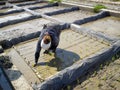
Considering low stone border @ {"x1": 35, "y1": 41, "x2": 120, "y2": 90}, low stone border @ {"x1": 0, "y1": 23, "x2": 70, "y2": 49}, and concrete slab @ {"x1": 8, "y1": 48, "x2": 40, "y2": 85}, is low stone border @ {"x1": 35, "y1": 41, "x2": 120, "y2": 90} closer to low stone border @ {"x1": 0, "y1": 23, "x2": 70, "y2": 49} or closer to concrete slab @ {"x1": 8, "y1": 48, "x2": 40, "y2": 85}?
concrete slab @ {"x1": 8, "y1": 48, "x2": 40, "y2": 85}

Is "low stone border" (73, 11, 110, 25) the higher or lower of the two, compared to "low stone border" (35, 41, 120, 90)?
higher

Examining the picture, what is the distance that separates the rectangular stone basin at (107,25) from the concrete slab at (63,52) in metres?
1.07

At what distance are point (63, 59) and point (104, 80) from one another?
1555mm

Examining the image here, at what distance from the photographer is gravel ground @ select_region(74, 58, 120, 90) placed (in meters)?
3.96

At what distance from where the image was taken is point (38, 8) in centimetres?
1248

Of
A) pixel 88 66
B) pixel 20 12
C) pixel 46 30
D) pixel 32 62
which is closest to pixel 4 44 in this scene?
pixel 32 62

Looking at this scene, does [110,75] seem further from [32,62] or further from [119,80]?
[32,62]

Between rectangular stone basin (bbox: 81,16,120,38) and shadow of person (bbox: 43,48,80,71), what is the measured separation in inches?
86.6

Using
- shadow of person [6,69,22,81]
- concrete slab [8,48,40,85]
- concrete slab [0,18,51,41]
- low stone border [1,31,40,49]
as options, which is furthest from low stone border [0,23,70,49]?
shadow of person [6,69,22,81]

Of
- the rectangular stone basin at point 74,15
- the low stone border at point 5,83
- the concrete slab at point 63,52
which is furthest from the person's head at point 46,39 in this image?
the rectangular stone basin at point 74,15

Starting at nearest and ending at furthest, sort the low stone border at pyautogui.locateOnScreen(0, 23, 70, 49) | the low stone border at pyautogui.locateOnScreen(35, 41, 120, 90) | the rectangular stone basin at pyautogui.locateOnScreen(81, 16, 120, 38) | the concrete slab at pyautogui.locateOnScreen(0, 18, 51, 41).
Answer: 1. the low stone border at pyautogui.locateOnScreen(35, 41, 120, 90)
2. the low stone border at pyautogui.locateOnScreen(0, 23, 70, 49)
3. the rectangular stone basin at pyautogui.locateOnScreen(81, 16, 120, 38)
4. the concrete slab at pyautogui.locateOnScreen(0, 18, 51, 41)

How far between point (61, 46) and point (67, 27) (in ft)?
5.89

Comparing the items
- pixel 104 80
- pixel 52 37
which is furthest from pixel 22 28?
pixel 104 80

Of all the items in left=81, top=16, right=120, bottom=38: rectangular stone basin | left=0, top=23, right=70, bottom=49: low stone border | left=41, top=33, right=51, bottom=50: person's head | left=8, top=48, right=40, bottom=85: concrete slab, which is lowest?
left=8, top=48, right=40, bottom=85: concrete slab
